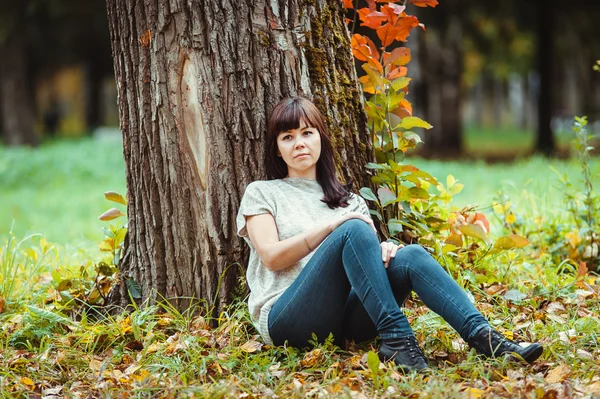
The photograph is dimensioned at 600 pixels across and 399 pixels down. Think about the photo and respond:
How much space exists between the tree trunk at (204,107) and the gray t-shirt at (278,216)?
0.21 metres

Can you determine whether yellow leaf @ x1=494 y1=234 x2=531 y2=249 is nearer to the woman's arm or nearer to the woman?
the woman

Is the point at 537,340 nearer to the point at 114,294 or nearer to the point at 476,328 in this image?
the point at 476,328

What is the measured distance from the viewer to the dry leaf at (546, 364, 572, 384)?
8.99 ft

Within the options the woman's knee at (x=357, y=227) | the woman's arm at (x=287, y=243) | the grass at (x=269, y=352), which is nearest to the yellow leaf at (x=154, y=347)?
the grass at (x=269, y=352)

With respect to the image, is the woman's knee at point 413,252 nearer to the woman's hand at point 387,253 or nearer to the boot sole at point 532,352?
the woman's hand at point 387,253

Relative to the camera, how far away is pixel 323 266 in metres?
3.01

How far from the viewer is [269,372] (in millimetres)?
2982

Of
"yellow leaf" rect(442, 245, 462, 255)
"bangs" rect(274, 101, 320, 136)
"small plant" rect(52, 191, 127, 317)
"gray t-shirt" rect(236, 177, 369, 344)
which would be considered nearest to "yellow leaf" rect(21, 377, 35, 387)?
"small plant" rect(52, 191, 127, 317)

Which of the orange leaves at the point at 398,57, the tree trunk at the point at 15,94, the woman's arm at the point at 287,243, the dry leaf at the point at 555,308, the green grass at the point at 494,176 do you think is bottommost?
the dry leaf at the point at 555,308

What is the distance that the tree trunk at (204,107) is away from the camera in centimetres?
339

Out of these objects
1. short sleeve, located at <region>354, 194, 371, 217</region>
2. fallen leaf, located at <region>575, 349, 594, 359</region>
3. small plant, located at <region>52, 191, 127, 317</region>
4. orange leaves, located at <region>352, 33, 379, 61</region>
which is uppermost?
orange leaves, located at <region>352, 33, 379, 61</region>

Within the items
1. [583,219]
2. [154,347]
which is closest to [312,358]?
[154,347]

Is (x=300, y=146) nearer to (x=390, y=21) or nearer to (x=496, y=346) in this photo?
(x=390, y=21)

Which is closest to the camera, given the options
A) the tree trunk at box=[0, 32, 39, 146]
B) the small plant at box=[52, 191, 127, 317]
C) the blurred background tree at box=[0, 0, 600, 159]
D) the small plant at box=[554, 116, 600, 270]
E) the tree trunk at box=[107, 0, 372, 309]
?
the tree trunk at box=[107, 0, 372, 309]
